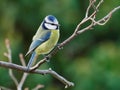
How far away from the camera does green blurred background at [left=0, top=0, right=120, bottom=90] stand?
4.20 meters

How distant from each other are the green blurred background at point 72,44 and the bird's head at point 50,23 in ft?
7.22

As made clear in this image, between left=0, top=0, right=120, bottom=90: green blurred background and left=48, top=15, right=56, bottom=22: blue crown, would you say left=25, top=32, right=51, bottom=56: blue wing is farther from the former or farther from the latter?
left=0, top=0, right=120, bottom=90: green blurred background

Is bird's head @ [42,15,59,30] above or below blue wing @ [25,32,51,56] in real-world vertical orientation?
above

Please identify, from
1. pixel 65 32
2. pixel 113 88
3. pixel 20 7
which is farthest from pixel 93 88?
pixel 20 7

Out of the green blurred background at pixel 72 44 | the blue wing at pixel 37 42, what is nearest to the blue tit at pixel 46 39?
the blue wing at pixel 37 42

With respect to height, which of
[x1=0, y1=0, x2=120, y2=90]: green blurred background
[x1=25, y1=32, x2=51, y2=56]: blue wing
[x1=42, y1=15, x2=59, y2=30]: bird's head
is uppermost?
[x1=42, y1=15, x2=59, y2=30]: bird's head

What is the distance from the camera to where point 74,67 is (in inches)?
171

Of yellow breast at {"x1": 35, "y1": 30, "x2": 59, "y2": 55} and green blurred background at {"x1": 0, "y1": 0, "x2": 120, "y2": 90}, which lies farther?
green blurred background at {"x1": 0, "y1": 0, "x2": 120, "y2": 90}

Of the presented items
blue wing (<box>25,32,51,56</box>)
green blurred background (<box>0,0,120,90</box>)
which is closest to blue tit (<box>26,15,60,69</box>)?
blue wing (<box>25,32,51,56</box>)

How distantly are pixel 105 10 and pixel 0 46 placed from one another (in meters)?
0.89

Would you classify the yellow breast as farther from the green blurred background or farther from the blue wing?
the green blurred background

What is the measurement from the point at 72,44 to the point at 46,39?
9.01ft

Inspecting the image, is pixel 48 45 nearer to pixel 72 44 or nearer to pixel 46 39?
pixel 46 39

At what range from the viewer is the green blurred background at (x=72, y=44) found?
420cm
